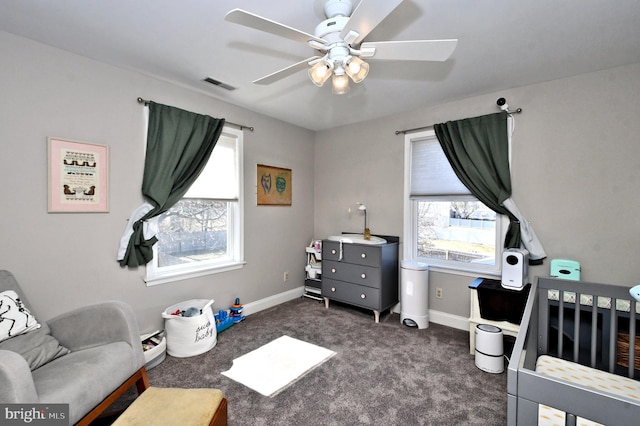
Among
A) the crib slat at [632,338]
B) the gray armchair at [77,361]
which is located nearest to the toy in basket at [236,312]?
the gray armchair at [77,361]

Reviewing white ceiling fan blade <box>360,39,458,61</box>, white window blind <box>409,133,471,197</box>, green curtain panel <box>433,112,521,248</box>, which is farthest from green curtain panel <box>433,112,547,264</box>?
white ceiling fan blade <box>360,39,458,61</box>

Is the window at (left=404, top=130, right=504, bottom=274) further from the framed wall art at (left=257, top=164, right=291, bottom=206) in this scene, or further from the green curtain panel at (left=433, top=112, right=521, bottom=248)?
the framed wall art at (left=257, top=164, right=291, bottom=206)

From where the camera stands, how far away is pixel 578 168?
255cm

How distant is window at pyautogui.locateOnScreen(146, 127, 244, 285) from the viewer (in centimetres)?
291

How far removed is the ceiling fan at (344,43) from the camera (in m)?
1.35

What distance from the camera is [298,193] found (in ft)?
13.8

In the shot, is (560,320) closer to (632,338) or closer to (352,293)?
(632,338)

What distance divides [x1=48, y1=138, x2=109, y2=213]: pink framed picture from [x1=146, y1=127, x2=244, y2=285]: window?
1.75 ft

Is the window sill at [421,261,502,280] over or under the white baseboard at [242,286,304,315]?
over

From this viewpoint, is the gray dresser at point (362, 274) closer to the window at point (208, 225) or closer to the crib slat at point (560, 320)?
the window at point (208, 225)

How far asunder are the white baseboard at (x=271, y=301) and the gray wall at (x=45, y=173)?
0.37m

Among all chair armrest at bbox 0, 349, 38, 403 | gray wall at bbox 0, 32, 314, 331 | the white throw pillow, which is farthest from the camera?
gray wall at bbox 0, 32, 314, 331

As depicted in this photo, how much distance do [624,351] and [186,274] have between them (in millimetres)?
→ 3556

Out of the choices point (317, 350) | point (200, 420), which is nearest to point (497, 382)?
point (317, 350)
